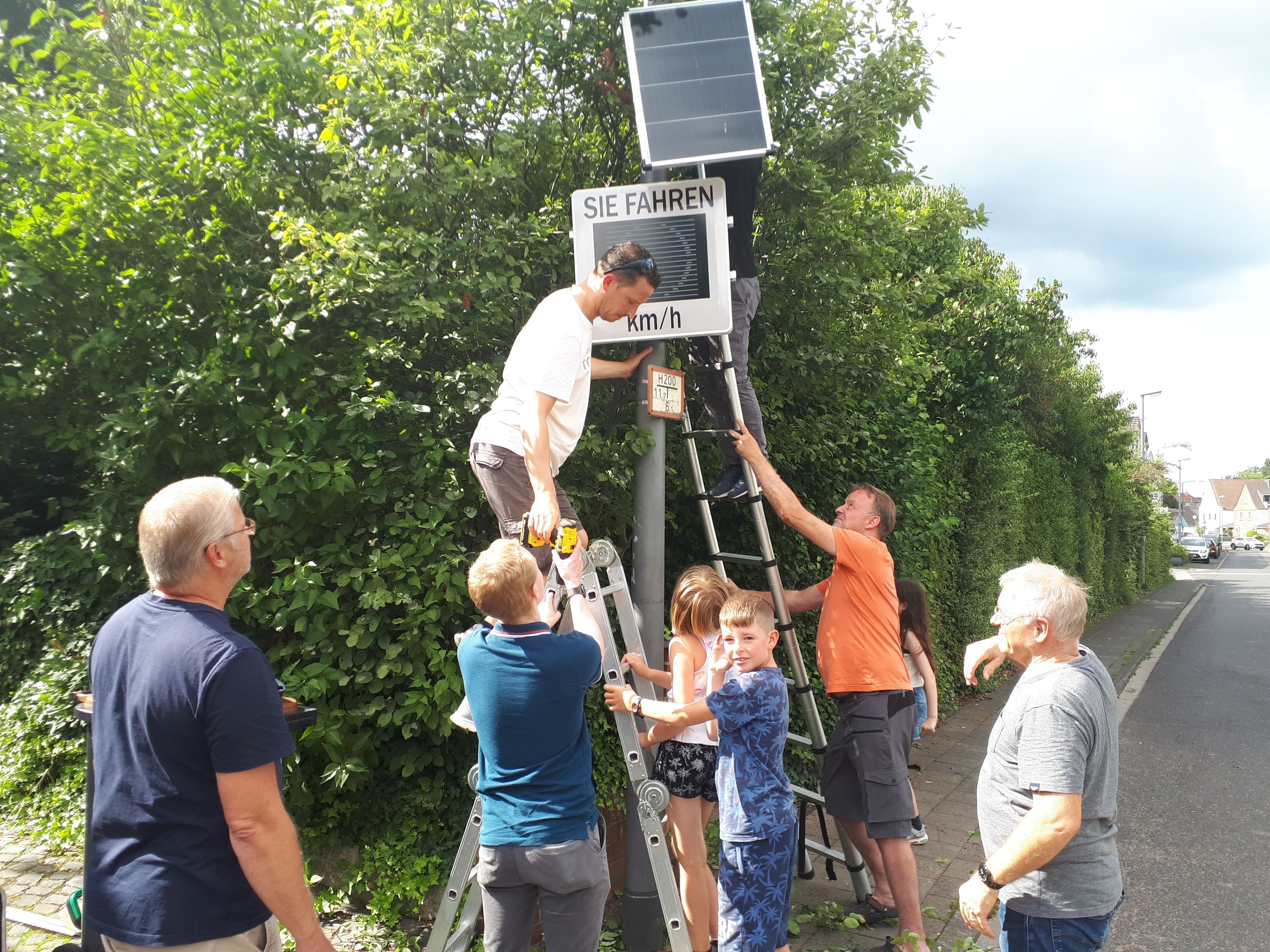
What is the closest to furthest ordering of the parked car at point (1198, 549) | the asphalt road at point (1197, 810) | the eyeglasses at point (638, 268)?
the eyeglasses at point (638, 268)
the asphalt road at point (1197, 810)
the parked car at point (1198, 549)

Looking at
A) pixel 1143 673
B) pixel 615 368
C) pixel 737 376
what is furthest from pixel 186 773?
pixel 1143 673

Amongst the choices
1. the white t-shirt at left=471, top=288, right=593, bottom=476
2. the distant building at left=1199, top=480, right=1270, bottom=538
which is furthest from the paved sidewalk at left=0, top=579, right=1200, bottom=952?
the distant building at left=1199, top=480, right=1270, bottom=538

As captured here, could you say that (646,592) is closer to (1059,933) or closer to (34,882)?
(1059,933)

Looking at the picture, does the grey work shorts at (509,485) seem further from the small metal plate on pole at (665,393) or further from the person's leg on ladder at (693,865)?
the person's leg on ladder at (693,865)

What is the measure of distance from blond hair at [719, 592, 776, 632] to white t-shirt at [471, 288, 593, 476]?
85 centimetres

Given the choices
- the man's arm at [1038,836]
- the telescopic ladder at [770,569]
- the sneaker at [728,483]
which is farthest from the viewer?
the sneaker at [728,483]

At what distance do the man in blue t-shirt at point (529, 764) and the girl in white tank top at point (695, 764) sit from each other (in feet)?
3.06

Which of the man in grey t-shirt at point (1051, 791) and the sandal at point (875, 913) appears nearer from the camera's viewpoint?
the man in grey t-shirt at point (1051, 791)

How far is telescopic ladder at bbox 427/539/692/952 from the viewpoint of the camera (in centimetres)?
308

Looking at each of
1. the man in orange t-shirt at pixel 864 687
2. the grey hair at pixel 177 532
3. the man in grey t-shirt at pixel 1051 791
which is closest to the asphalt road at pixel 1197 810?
the man in orange t-shirt at pixel 864 687

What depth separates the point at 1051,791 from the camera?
8.38ft

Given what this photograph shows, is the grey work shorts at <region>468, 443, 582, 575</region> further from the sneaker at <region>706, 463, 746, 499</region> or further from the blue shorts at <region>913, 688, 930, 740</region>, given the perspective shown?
the blue shorts at <region>913, 688, 930, 740</region>

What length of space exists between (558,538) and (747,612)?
2.79 feet

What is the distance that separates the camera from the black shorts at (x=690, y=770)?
366 cm
